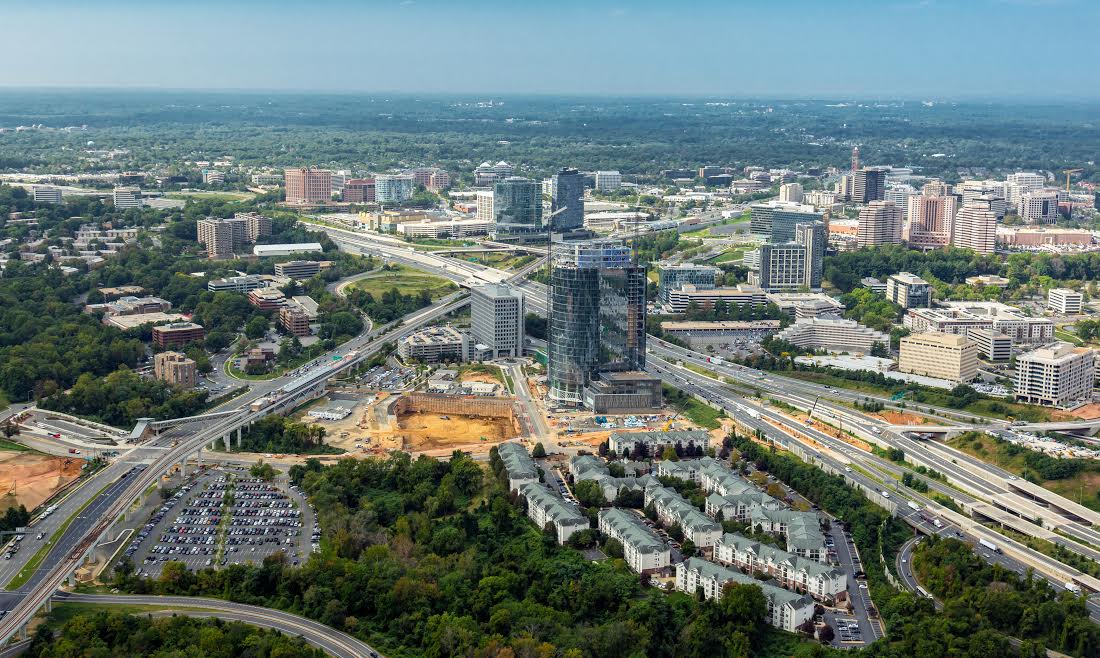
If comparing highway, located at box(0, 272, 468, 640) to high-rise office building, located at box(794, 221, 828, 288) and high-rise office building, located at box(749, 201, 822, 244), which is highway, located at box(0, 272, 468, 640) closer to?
high-rise office building, located at box(794, 221, 828, 288)

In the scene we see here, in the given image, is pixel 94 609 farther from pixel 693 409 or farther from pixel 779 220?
pixel 779 220

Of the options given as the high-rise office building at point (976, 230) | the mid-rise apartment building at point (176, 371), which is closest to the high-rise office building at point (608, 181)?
the high-rise office building at point (976, 230)

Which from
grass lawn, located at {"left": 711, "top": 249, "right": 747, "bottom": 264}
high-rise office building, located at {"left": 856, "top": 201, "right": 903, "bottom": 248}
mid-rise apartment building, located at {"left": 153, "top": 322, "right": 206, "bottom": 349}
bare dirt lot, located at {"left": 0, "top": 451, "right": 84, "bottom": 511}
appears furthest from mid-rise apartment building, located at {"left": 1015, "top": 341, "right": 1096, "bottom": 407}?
high-rise office building, located at {"left": 856, "top": 201, "right": 903, "bottom": 248}

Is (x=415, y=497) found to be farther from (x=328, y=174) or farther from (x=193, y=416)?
(x=328, y=174)

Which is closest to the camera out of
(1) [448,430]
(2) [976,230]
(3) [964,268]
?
(1) [448,430]

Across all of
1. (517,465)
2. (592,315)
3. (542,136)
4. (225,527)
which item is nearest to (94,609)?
(225,527)

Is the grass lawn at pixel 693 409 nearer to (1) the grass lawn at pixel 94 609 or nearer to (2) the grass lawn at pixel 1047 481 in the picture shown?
(2) the grass lawn at pixel 1047 481
